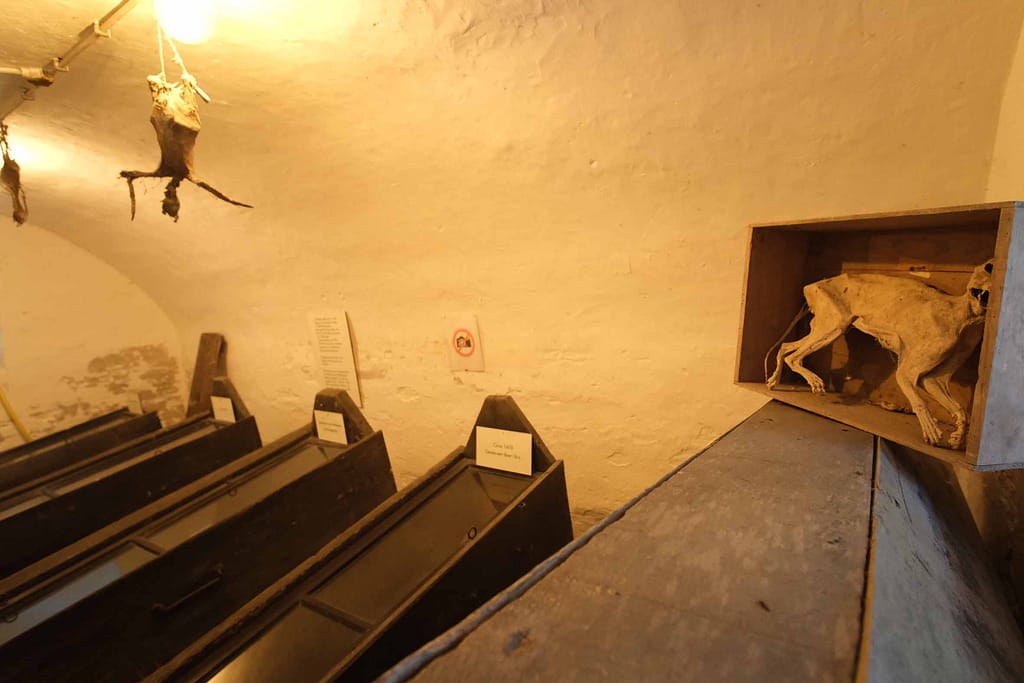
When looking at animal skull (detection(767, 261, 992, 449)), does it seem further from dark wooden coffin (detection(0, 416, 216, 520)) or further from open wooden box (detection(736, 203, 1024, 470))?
dark wooden coffin (detection(0, 416, 216, 520))

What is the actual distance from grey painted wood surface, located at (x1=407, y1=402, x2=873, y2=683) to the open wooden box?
0.21 m

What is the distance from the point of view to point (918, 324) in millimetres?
921

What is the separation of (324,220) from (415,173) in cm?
73

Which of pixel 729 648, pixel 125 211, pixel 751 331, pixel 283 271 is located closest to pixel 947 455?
pixel 751 331

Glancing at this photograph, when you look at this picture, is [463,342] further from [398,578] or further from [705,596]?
[705,596]

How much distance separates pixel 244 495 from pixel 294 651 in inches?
40.0

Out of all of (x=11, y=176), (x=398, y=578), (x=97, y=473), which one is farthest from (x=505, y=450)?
(x=97, y=473)

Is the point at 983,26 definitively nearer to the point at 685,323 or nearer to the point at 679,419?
the point at 685,323

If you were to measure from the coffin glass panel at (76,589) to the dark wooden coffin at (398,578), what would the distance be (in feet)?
1.68

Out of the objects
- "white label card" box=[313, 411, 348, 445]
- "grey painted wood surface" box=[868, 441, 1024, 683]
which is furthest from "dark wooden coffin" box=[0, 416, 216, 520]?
"grey painted wood surface" box=[868, 441, 1024, 683]

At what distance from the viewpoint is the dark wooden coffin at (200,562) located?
1207mm

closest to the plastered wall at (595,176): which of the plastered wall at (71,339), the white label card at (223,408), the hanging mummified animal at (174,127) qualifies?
the hanging mummified animal at (174,127)

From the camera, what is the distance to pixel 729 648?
18.5 inches

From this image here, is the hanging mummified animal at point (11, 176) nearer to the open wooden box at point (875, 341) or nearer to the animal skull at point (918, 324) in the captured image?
the open wooden box at point (875, 341)
